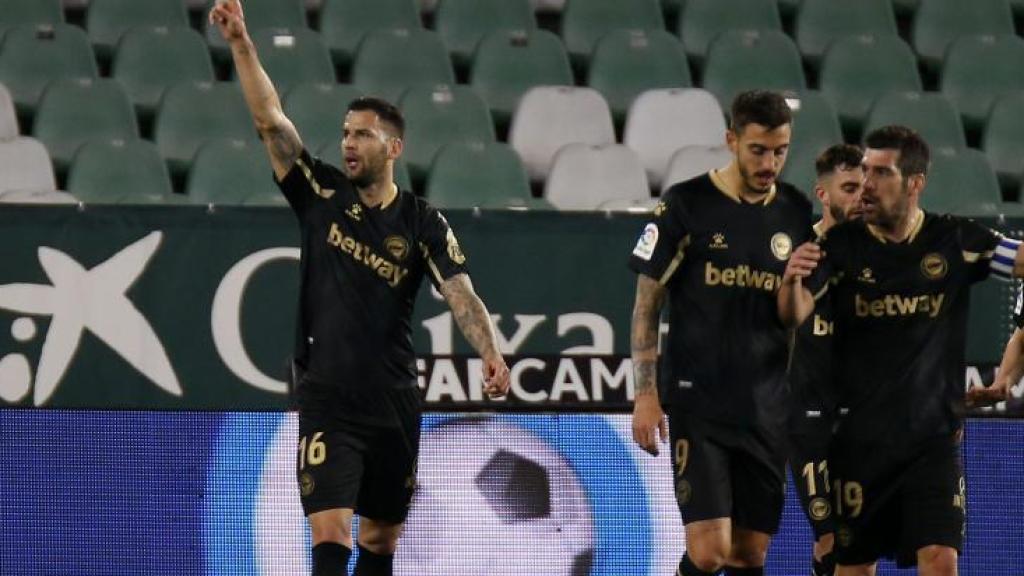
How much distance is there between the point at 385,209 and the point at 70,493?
6.44ft

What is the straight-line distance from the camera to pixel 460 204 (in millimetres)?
11000

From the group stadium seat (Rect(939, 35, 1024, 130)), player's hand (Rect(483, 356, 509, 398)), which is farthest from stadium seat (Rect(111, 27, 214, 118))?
player's hand (Rect(483, 356, 509, 398))

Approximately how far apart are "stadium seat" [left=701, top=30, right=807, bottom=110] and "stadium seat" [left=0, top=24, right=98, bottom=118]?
3.92 m

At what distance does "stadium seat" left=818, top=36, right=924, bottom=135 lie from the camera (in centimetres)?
1270

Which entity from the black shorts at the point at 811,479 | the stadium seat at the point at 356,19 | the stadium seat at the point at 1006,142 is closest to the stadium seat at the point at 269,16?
the stadium seat at the point at 356,19

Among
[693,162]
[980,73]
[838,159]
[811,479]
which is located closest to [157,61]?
[693,162]

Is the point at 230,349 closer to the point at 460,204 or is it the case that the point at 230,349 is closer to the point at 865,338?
the point at 460,204

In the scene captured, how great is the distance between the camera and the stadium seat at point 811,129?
11766 mm

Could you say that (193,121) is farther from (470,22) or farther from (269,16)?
(470,22)

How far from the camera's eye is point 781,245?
676 cm

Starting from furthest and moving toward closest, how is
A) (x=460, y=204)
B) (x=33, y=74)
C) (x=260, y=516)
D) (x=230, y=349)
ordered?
(x=33, y=74)
(x=460, y=204)
(x=230, y=349)
(x=260, y=516)

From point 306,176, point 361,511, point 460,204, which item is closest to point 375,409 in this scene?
point 361,511

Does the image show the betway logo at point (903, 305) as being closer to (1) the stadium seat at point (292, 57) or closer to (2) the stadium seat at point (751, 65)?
(2) the stadium seat at point (751, 65)

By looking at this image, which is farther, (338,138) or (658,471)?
(338,138)
